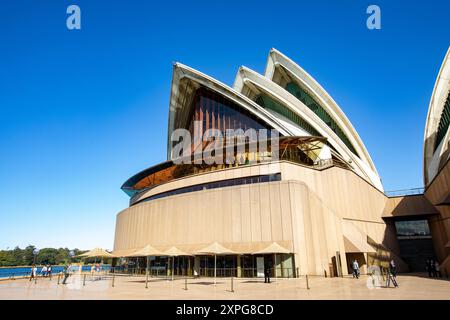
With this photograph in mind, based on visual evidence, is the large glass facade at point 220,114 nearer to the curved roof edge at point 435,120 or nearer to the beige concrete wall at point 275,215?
the beige concrete wall at point 275,215

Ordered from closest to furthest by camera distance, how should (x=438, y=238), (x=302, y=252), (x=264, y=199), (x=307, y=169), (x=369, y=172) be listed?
(x=302, y=252) → (x=264, y=199) → (x=307, y=169) → (x=438, y=238) → (x=369, y=172)

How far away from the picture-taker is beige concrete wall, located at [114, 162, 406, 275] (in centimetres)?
2161

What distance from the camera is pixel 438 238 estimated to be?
2969 centimetres

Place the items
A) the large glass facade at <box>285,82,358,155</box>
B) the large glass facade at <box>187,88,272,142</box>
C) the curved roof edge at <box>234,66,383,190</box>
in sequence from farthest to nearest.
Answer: the large glass facade at <box>285,82,358,155</box> → the curved roof edge at <box>234,66,383,190</box> → the large glass facade at <box>187,88,272,142</box>

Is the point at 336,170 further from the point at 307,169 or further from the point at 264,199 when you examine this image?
the point at 264,199

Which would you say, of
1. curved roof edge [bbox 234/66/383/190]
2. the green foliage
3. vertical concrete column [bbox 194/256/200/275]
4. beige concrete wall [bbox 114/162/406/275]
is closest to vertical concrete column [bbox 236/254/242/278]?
beige concrete wall [bbox 114/162/406/275]

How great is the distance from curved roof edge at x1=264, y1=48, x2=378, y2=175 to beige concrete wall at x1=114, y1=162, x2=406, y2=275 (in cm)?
1306

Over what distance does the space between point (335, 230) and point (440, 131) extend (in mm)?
25229

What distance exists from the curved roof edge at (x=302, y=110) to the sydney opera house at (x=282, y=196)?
0.51ft

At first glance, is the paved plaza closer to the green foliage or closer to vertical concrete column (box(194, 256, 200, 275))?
vertical concrete column (box(194, 256, 200, 275))

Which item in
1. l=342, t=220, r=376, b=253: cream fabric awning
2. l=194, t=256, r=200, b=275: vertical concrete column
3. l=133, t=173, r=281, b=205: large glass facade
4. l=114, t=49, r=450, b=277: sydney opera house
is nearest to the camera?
l=114, t=49, r=450, b=277: sydney opera house

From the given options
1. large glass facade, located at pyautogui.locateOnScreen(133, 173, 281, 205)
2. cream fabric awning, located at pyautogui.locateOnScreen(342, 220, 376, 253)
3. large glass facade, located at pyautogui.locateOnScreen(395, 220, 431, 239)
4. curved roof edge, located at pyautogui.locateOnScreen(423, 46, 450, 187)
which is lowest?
cream fabric awning, located at pyautogui.locateOnScreen(342, 220, 376, 253)

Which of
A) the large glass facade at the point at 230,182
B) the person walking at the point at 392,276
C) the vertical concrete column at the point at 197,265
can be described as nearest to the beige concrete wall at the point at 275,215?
the large glass facade at the point at 230,182
